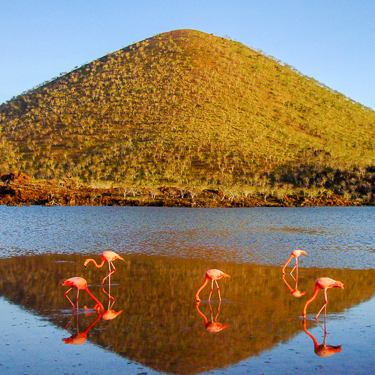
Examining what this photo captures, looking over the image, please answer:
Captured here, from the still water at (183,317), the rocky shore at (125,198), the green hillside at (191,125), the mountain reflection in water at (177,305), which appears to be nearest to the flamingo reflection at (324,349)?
the still water at (183,317)

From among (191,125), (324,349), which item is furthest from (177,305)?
(191,125)

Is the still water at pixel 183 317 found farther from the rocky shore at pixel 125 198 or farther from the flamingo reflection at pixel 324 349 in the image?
the rocky shore at pixel 125 198

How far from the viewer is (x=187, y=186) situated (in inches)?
2496

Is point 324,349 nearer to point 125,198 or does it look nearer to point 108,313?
point 108,313

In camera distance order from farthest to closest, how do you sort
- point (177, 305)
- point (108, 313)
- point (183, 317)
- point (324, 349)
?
point (177, 305) → point (108, 313) → point (183, 317) → point (324, 349)

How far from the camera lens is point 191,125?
8294 cm

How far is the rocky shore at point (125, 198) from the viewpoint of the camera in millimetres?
58906

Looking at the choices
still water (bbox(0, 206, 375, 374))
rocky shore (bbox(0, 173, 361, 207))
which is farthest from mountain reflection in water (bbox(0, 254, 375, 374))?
rocky shore (bbox(0, 173, 361, 207))

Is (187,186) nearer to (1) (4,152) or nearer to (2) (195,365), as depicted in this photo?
(1) (4,152)

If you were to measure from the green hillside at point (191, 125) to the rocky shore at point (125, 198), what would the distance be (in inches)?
162

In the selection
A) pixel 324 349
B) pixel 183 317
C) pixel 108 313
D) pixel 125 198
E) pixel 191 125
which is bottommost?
pixel 125 198

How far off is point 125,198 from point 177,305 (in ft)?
168

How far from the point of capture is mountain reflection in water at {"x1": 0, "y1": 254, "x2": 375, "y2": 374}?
711 centimetres

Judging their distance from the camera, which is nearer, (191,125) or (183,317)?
(183,317)
